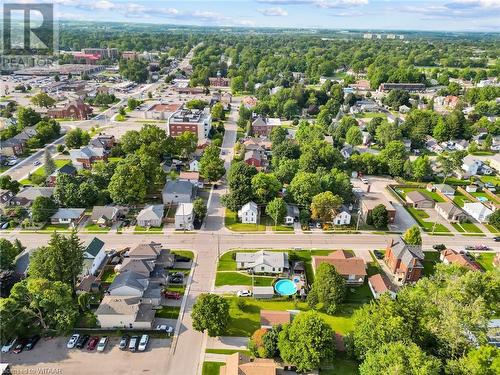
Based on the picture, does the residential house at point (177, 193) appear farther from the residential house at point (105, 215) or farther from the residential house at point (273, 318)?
the residential house at point (273, 318)

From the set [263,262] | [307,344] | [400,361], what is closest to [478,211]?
[263,262]

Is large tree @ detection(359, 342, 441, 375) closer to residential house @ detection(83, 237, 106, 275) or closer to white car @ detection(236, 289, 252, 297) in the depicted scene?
white car @ detection(236, 289, 252, 297)

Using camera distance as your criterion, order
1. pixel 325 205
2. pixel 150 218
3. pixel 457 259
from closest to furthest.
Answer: pixel 457 259 → pixel 325 205 → pixel 150 218

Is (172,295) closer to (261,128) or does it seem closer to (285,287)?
(285,287)

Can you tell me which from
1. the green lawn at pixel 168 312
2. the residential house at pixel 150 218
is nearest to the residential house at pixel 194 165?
the residential house at pixel 150 218

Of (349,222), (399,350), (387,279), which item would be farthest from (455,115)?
(399,350)

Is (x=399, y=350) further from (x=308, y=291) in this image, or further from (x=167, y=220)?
(x=167, y=220)
